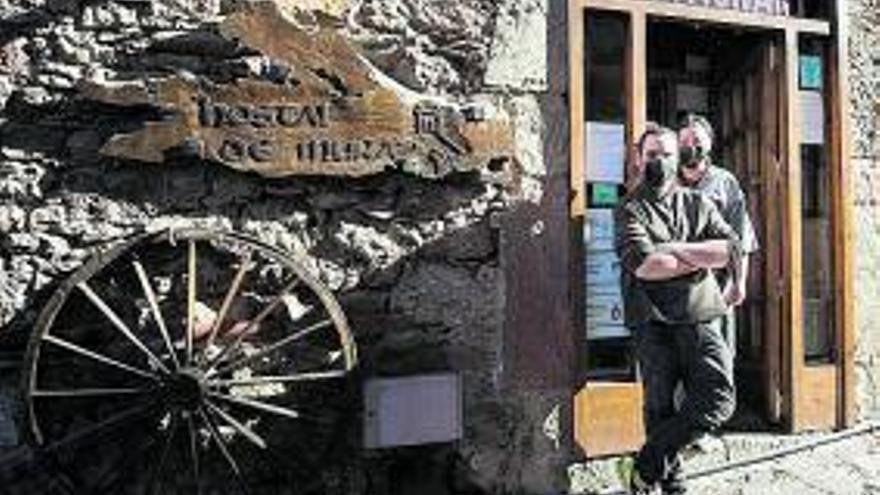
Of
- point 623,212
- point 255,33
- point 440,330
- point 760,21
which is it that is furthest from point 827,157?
point 255,33

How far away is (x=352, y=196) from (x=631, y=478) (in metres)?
1.83

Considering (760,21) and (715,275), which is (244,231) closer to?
(715,275)

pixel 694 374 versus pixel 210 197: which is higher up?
pixel 210 197

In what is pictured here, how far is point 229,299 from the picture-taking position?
224 inches

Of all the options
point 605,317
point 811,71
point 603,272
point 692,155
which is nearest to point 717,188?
point 692,155

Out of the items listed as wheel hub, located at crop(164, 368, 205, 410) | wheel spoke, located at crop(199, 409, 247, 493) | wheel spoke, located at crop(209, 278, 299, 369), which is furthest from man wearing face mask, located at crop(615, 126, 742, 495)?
wheel hub, located at crop(164, 368, 205, 410)

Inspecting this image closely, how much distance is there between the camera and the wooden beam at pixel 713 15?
6566 mm

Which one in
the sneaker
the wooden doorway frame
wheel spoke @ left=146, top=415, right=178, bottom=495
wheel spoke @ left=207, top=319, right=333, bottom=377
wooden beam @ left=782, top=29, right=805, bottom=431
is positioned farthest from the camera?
wooden beam @ left=782, top=29, right=805, bottom=431

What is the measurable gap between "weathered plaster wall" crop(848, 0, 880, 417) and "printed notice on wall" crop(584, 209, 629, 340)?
155 cm

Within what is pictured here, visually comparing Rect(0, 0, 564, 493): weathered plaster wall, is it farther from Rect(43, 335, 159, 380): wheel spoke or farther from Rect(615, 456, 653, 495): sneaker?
Rect(615, 456, 653, 495): sneaker

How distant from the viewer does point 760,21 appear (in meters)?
7.00

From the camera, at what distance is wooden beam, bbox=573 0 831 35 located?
6.57 m

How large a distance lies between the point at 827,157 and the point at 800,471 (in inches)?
68.3

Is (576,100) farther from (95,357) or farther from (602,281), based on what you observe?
(95,357)
